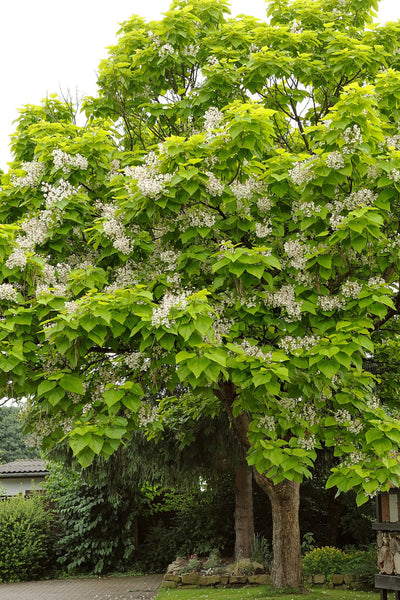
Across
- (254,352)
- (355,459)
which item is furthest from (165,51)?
(355,459)

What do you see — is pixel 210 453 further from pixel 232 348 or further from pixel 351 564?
pixel 232 348

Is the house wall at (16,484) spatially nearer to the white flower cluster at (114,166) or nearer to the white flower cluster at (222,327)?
the white flower cluster at (114,166)

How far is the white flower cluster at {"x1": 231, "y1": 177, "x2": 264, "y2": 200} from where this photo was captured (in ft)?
20.0

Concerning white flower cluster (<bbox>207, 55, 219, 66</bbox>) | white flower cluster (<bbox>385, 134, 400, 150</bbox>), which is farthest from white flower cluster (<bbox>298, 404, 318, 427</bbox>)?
white flower cluster (<bbox>207, 55, 219, 66</bbox>)

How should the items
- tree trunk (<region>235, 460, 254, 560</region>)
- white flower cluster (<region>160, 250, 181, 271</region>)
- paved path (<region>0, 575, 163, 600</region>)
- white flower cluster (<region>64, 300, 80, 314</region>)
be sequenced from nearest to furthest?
white flower cluster (<region>64, 300, 80, 314</region>), white flower cluster (<region>160, 250, 181, 271</region>), paved path (<region>0, 575, 163, 600</region>), tree trunk (<region>235, 460, 254, 560</region>)

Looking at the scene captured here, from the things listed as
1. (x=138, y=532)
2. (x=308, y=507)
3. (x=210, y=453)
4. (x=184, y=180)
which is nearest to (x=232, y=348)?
(x=184, y=180)

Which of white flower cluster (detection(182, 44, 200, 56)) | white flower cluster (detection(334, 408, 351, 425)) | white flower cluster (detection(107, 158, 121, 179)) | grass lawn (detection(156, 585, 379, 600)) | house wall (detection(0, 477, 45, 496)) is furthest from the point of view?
house wall (detection(0, 477, 45, 496))

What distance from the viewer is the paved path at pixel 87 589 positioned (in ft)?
43.1

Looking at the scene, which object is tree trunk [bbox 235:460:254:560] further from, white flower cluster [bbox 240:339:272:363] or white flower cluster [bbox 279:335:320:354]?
white flower cluster [bbox 240:339:272:363]

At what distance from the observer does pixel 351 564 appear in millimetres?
12203

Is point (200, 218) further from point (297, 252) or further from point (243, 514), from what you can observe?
point (243, 514)

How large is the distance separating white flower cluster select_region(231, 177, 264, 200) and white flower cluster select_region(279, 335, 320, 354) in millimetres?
1389

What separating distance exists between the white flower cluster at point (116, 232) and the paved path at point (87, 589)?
8.59 meters

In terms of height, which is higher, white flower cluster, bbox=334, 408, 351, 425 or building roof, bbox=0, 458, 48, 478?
white flower cluster, bbox=334, 408, 351, 425
